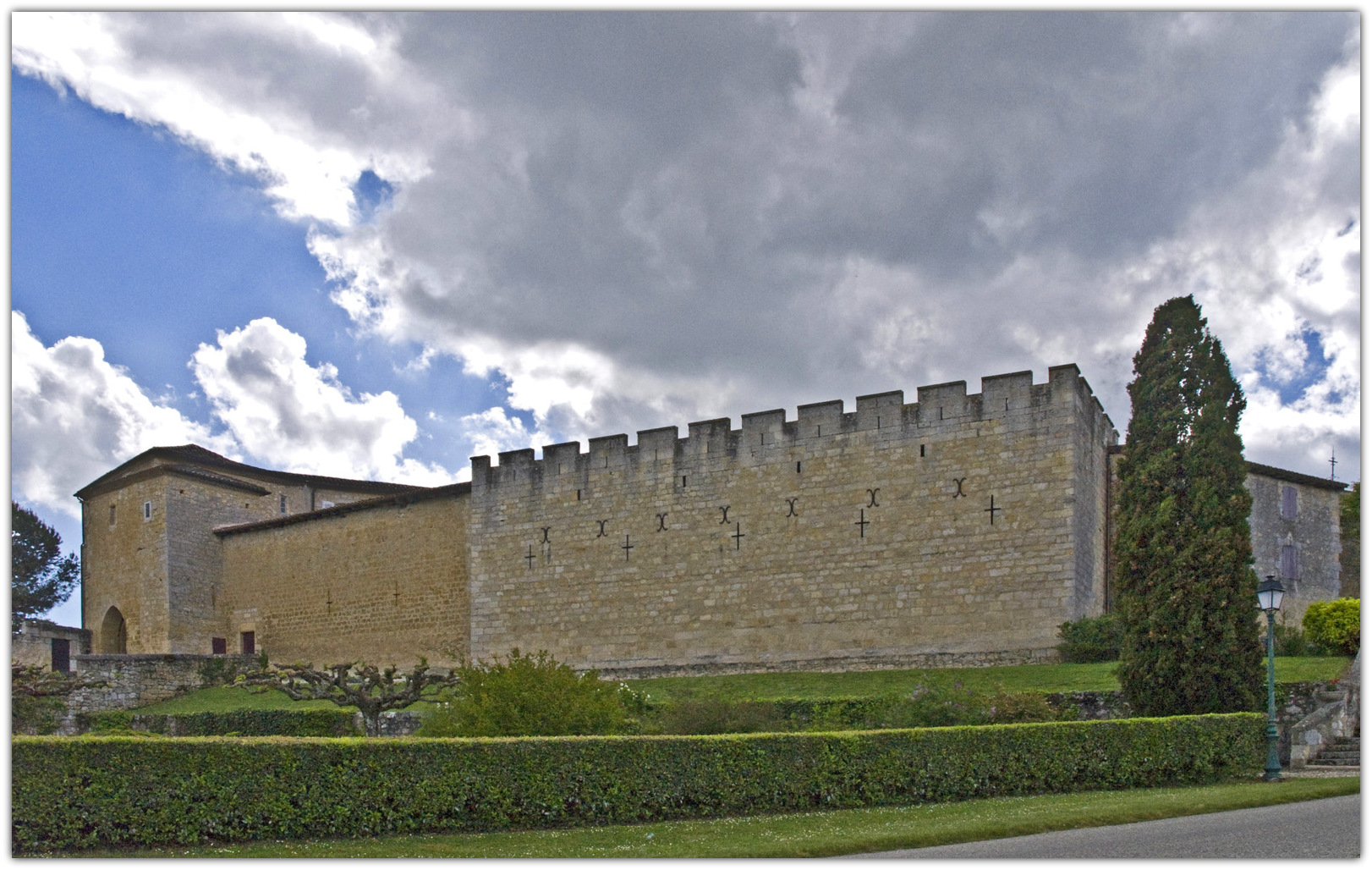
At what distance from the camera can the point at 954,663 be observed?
909 inches

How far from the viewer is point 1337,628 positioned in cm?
2039

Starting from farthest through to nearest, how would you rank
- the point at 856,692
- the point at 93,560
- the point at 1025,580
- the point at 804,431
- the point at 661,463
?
the point at 93,560
the point at 661,463
the point at 804,431
the point at 1025,580
the point at 856,692

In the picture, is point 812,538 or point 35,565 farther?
point 35,565

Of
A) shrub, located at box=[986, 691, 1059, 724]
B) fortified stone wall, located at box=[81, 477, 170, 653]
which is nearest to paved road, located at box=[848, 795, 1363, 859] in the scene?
shrub, located at box=[986, 691, 1059, 724]

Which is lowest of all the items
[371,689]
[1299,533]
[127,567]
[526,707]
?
[371,689]

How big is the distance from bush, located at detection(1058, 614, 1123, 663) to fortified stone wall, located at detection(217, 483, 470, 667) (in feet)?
49.2

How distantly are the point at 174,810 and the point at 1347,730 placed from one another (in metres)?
15.9

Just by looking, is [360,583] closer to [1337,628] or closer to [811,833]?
[811,833]

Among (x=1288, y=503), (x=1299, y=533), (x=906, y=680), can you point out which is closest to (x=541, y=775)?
(x=906, y=680)

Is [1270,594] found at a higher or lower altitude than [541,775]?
higher

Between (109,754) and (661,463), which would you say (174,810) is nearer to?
(109,754)

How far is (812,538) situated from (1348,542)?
16955 millimetres

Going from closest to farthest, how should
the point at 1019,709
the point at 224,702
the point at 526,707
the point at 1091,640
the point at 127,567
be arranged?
the point at 526,707 → the point at 1019,709 → the point at 1091,640 → the point at 224,702 → the point at 127,567

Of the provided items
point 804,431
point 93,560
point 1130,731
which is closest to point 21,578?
point 93,560
